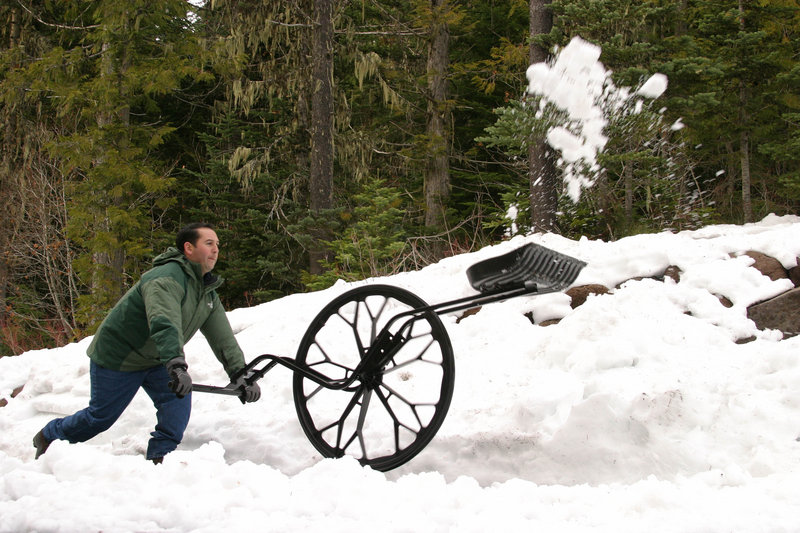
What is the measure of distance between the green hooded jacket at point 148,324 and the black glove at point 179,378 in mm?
353

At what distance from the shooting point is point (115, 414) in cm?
384

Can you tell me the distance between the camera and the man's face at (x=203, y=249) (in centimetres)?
370

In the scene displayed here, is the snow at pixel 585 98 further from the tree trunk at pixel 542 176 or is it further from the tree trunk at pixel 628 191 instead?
the tree trunk at pixel 628 191

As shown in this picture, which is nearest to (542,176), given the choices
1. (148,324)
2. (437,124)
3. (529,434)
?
(437,124)

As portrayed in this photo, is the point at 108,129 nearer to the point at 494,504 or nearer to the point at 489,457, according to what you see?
the point at 489,457

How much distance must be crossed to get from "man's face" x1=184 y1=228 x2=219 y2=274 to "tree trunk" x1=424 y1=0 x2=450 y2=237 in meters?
9.74

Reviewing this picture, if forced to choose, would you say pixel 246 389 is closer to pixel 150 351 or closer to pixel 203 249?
pixel 150 351

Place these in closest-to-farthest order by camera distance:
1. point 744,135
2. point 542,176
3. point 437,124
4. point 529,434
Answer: point 529,434
point 542,176
point 744,135
point 437,124

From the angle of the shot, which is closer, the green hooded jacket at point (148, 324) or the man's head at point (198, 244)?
the green hooded jacket at point (148, 324)

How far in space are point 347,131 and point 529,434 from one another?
11.6 m

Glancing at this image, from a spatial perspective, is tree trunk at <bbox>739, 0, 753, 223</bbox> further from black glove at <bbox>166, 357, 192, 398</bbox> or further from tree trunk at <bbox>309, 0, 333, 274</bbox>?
black glove at <bbox>166, 357, 192, 398</bbox>

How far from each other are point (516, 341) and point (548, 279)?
1585mm

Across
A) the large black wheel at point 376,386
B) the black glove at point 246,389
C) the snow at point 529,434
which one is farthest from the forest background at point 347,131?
the black glove at point 246,389

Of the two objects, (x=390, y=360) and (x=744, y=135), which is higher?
(x=744, y=135)
